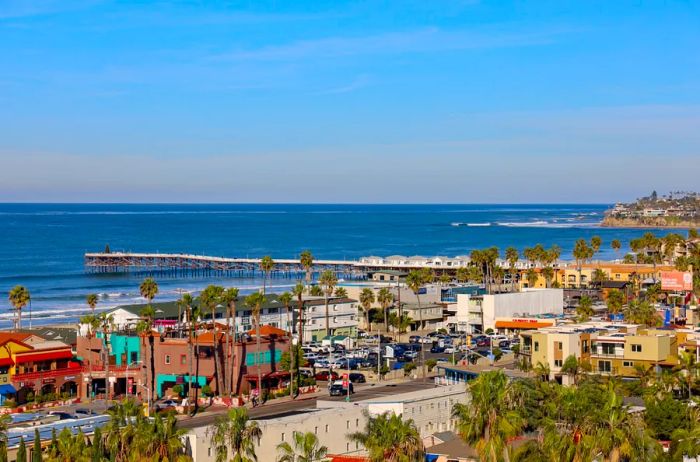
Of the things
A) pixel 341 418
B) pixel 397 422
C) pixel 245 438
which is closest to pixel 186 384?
pixel 341 418

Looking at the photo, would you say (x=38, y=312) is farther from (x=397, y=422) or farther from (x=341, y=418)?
(x=397, y=422)

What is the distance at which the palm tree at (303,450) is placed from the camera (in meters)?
42.9

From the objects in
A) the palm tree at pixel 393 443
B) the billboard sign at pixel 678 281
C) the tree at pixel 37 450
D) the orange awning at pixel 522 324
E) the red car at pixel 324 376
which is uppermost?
the billboard sign at pixel 678 281

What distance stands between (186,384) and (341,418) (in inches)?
928

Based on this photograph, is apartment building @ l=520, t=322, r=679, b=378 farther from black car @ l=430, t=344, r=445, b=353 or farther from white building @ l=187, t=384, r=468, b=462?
black car @ l=430, t=344, r=445, b=353

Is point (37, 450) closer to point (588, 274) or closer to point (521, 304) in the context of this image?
point (521, 304)

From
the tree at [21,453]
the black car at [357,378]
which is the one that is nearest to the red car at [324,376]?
the black car at [357,378]

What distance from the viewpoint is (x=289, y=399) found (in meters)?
70.9

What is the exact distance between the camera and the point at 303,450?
45719mm

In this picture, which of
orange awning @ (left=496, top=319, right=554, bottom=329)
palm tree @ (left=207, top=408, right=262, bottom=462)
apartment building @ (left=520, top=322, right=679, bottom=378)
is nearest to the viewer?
palm tree @ (left=207, top=408, right=262, bottom=462)

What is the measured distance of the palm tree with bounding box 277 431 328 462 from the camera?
42.9 metres

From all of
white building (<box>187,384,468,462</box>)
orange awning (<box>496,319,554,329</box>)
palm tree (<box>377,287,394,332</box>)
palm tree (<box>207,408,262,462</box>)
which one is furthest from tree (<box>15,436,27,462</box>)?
palm tree (<box>377,287,394,332</box>)

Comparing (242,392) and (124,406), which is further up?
(124,406)

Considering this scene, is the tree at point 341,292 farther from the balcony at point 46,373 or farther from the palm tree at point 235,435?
the palm tree at point 235,435
